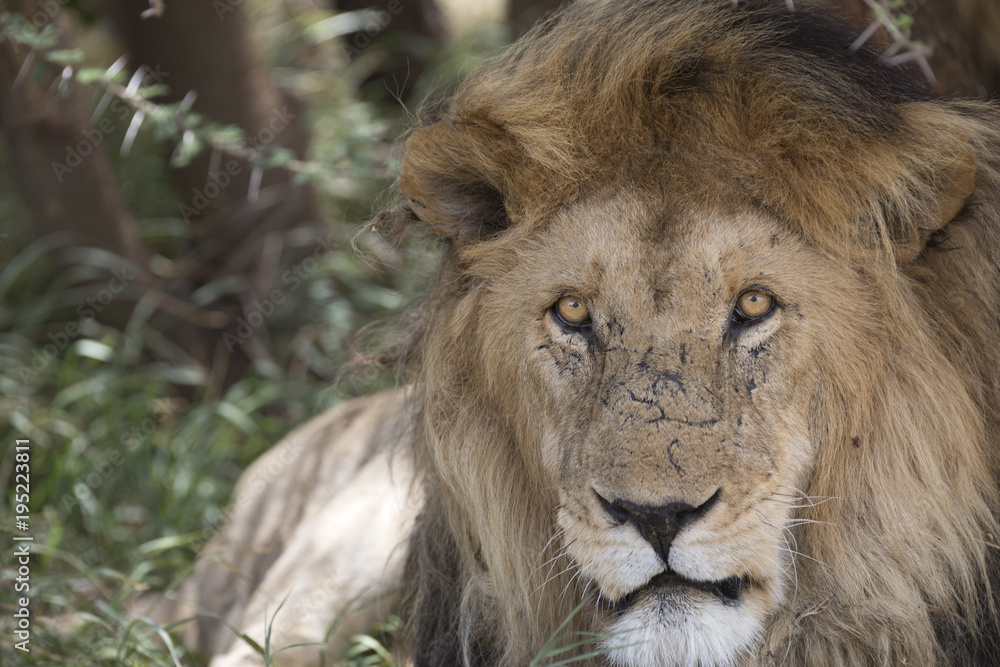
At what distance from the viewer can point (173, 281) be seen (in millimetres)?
5766

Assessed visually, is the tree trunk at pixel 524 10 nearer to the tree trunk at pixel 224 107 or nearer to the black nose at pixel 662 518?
the tree trunk at pixel 224 107

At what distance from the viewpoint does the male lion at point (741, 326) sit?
2.00 meters

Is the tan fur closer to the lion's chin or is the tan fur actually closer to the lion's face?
the lion's face

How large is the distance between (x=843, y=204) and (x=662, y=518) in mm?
854

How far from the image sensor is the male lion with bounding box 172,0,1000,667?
200cm

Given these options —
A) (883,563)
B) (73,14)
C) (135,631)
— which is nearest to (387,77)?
(73,14)

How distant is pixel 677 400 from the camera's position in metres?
2.03

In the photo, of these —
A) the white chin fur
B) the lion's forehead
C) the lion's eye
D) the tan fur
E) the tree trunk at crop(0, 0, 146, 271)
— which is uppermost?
the tree trunk at crop(0, 0, 146, 271)

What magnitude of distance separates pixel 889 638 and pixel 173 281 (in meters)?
4.71

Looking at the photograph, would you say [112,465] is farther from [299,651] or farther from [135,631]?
[299,651]

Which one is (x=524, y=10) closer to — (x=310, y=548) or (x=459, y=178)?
(x=310, y=548)

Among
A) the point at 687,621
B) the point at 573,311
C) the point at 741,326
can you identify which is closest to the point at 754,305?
the point at 741,326

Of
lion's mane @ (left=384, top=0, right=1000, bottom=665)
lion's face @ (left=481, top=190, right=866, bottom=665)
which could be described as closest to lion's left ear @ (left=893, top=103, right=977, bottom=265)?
lion's mane @ (left=384, top=0, right=1000, bottom=665)

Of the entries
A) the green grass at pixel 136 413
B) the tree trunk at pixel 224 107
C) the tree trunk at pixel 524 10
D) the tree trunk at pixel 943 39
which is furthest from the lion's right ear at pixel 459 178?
the tree trunk at pixel 524 10
